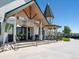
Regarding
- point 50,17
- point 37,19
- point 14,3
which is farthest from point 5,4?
point 50,17

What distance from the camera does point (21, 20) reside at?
2066 centimetres

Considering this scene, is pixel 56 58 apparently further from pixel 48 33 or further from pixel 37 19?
pixel 48 33

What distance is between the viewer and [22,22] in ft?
68.6

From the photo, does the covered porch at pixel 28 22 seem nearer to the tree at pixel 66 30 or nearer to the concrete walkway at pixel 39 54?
the concrete walkway at pixel 39 54

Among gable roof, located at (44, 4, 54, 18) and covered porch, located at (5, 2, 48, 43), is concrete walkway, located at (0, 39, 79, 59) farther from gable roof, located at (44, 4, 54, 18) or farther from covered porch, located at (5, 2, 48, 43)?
gable roof, located at (44, 4, 54, 18)

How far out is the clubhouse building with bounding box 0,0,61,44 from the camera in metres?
16.6

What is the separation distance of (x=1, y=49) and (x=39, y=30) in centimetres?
1343

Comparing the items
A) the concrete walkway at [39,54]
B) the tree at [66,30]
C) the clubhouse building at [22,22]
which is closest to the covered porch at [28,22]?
the clubhouse building at [22,22]

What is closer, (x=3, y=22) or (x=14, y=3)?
(x=3, y=22)

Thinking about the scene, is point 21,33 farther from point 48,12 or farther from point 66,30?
point 66,30

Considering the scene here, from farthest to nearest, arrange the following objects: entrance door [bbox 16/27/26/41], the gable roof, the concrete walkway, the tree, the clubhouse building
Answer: the tree
the gable roof
entrance door [bbox 16/27/26/41]
the clubhouse building
the concrete walkway

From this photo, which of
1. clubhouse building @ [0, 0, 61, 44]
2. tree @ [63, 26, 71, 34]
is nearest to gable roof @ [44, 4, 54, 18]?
clubhouse building @ [0, 0, 61, 44]

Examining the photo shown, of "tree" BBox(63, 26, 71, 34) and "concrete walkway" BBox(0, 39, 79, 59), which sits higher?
"tree" BBox(63, 26, 71, 34)

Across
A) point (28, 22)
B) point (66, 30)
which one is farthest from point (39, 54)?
point (66, 30)
